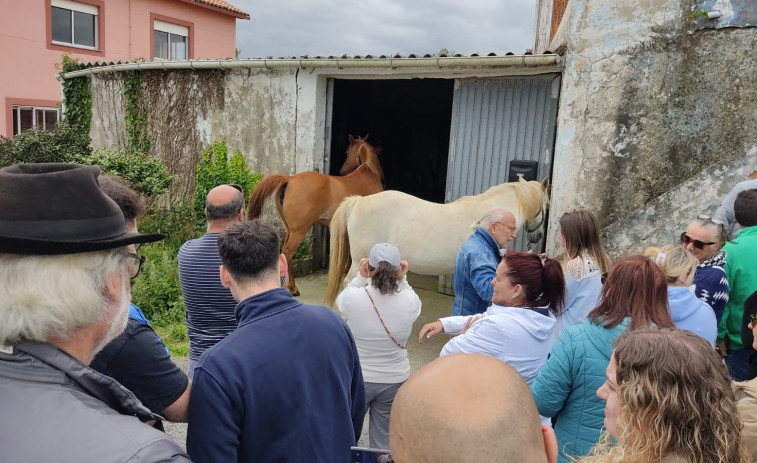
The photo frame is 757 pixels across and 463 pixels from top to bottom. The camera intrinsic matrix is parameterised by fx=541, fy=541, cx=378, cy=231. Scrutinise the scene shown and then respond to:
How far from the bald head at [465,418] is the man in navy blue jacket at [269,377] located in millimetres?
801

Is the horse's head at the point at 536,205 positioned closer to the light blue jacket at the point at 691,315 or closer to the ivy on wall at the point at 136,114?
the light blue jacket at the point at 691,315

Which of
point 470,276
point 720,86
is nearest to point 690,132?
point 720,86

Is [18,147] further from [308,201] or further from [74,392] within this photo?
[74,392]

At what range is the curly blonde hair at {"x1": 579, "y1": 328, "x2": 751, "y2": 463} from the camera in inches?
51.3

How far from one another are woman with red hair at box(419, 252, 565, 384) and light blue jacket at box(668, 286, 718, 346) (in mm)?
496

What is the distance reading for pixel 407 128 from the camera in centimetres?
1260

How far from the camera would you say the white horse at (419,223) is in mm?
A: 5797

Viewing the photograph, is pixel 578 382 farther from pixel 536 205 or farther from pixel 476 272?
pixel 536 205

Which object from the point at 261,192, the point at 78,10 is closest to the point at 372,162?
the point at 261,192

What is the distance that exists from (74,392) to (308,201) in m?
6.31

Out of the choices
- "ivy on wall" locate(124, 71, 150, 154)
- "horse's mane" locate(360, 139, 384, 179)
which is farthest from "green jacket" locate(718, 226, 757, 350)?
"ivy on wall" locate(124, 71, 150, 154)

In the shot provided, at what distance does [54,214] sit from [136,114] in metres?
10.1

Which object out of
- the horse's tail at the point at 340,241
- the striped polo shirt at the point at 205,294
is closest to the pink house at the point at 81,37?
the horse's tail at the point at 340,241

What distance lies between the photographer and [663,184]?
5.25m
